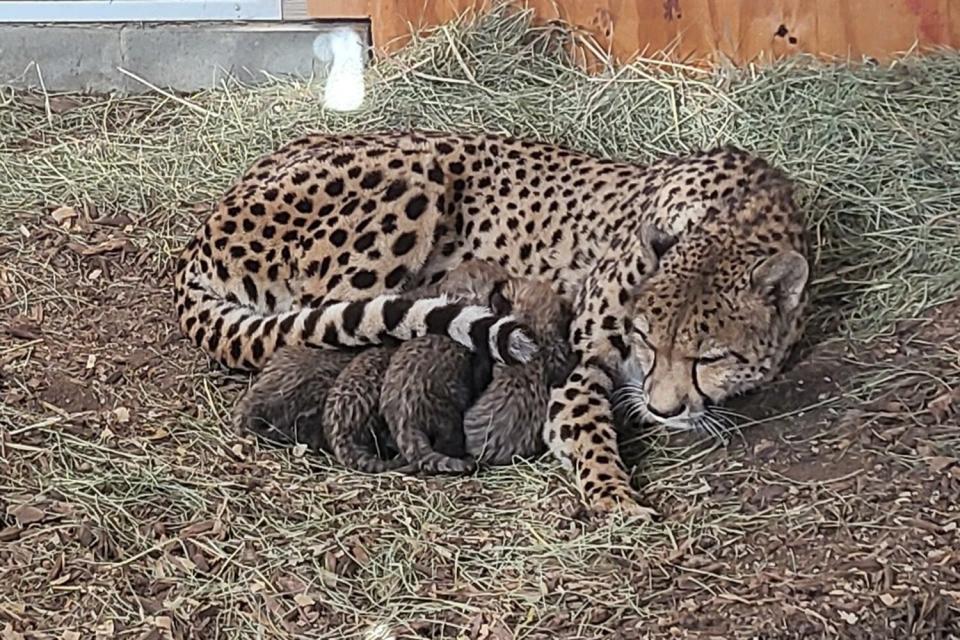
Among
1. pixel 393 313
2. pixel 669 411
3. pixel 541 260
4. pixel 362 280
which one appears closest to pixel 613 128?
pixel 541 260

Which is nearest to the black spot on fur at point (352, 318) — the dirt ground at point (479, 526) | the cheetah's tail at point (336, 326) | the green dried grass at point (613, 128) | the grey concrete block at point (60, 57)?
the cheetah's tail at point (336, 326)

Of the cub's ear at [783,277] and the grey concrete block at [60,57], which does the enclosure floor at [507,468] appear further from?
the grey concrete block at [60,57]

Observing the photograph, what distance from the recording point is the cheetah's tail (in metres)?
3.93

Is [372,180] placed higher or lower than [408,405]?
higher

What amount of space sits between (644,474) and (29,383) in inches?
65.8

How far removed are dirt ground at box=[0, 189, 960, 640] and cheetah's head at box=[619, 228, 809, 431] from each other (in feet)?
0.42

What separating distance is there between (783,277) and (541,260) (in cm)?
82

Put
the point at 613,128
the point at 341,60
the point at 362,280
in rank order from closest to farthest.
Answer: the point at 362,280, the point at 613,128, the point at 341,60

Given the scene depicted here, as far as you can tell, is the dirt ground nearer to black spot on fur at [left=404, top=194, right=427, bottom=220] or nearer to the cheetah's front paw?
the cheetah's front paw

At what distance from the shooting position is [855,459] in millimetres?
3615

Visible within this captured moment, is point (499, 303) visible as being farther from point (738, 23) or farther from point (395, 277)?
point (738, 23)

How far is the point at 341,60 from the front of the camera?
5574mm

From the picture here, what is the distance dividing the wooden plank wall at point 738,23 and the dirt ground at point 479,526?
1431mm

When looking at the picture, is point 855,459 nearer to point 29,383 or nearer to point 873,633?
point 873,633
